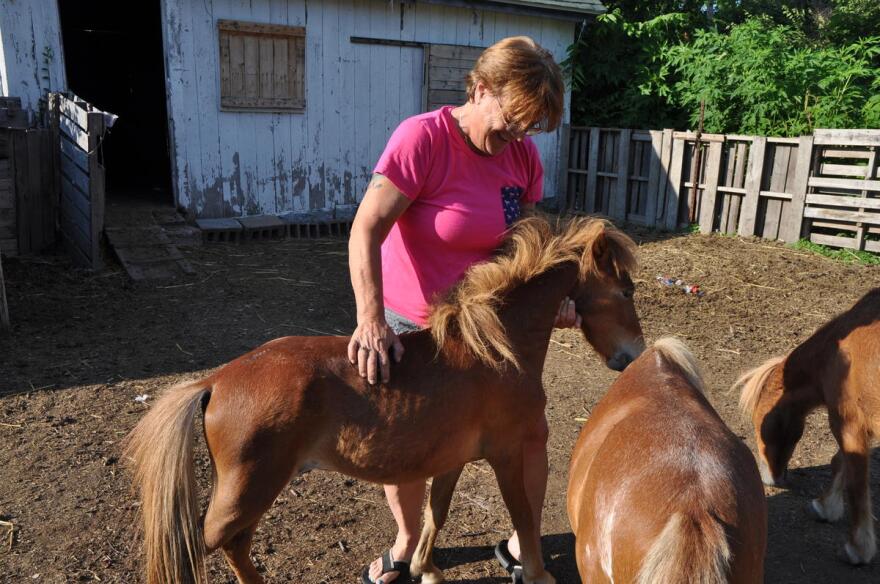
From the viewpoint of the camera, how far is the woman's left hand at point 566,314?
2727 millimetres

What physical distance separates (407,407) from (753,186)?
901 centimetres

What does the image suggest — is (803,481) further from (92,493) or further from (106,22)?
(106,22)

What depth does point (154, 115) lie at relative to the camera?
1252 centimetres

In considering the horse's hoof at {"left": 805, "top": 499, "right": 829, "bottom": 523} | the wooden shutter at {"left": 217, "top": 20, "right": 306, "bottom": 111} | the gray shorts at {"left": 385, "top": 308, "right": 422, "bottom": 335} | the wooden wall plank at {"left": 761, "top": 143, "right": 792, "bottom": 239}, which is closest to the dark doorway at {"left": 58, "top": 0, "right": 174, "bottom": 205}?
the wooden shutter at {"left": 217, "top": 20, "right": 306, "bottom": 111}

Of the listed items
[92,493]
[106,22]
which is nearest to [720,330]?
[92,493]

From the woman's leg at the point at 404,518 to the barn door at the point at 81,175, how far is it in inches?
219

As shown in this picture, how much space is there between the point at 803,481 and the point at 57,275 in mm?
6881

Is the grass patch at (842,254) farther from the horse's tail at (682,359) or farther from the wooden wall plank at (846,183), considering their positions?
the horse's tail at (682,359)

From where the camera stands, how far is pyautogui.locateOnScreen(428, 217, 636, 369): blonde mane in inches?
98.7

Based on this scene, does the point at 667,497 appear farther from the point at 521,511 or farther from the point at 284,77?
the point at 284,77

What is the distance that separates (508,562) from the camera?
304 cm

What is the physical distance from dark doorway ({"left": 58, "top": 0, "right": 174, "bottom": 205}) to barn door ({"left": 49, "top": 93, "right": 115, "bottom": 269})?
3607mm

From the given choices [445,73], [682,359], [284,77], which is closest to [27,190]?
[284,77]

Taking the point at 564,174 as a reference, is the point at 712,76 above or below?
above
